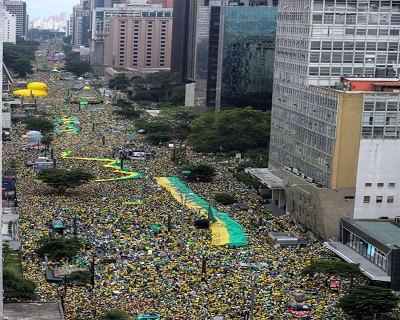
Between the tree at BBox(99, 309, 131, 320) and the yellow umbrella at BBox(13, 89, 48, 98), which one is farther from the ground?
the yellow umbrella at BBox(13, 89, 48, 98)

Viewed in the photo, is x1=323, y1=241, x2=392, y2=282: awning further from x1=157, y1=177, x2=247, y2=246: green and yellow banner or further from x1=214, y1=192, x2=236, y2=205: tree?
x1=214, y1=192, x2=236, y2=205: tree

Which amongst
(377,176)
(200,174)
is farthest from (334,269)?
(200,174)

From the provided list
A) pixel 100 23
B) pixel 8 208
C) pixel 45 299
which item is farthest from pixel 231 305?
pixel 100 23

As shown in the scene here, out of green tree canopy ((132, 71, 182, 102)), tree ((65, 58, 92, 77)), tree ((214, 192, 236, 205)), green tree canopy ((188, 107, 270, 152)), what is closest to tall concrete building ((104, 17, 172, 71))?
tree ((65, 58, 92, 77))

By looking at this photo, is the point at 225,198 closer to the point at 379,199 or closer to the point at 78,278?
the point at 379,199

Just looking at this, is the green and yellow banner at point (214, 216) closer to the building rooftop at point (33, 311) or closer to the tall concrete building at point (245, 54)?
the building rooftop at point (33, 311)

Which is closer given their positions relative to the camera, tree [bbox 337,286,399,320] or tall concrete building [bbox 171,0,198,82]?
tree [bbox 337,286,399,320]
